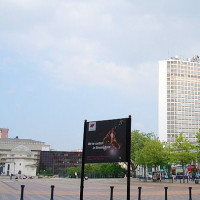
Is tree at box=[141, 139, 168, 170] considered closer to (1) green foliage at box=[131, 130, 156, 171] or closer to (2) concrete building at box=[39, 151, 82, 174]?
(1) green foliage at box=[131, 130, 156, 171]

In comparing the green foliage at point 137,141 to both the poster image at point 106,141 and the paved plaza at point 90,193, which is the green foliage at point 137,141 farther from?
the poster image at point 106,141

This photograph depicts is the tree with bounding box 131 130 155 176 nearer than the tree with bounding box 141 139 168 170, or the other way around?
the tree with bounding box 141 139 168 170

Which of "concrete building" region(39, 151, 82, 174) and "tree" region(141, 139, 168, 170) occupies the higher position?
"tree" region(141, 139, 168, 170)

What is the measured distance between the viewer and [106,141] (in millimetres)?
11789

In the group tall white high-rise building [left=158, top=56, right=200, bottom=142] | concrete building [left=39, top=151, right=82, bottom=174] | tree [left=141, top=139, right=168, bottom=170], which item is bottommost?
concrete building [left=39, top=151, right=82, bottom=174]

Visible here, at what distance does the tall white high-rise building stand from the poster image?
13173 centimetres

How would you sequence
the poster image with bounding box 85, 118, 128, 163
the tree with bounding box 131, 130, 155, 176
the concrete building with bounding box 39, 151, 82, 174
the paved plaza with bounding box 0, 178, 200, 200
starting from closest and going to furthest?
the poster image with bounding box 85, 118, 128, 163, the paved plaza with bounding box 0, 178, 200, 200, the tree with bounding box 131, 130, 155, 176, the concrete building with bounding box 39, 151, 82, 174

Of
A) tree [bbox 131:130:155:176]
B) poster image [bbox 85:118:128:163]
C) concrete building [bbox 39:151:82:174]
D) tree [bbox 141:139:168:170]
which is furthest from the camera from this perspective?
concrete building [bbox 39:151:82:174]

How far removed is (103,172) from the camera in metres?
91.6

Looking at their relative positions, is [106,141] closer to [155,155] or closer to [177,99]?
[155,155]

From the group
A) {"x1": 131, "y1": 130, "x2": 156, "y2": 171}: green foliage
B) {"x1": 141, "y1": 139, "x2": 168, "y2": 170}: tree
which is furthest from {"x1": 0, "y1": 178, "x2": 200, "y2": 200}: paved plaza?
{"x1": 131, "y1": 130, "x2": 156, "y2": 171}: green foliage

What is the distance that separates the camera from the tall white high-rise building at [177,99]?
141 metres

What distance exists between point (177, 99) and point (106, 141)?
136100 millimetres

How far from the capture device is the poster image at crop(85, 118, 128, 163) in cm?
1144
